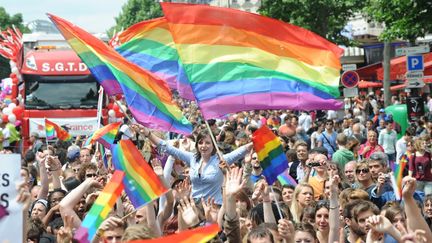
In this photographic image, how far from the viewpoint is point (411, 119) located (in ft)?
64.5

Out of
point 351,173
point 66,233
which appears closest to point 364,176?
point 351,173

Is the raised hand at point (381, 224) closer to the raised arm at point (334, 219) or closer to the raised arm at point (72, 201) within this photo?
the raised arm at point (334, 219)

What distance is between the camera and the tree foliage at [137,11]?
127m

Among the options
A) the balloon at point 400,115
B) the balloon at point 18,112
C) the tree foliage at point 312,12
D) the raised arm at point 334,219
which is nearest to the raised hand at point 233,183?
the raised arm at point 334,219

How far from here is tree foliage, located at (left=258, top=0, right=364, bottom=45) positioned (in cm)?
4344

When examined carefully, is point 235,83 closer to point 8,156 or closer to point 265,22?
point 265,22

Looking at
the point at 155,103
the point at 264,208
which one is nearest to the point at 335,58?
the point at 155,103

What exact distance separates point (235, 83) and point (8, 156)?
420cm

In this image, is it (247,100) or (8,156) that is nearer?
(8,156)

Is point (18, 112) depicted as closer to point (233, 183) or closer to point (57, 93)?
point (57, 93)

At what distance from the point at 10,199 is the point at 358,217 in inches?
100

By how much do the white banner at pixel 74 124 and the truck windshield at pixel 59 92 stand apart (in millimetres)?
484

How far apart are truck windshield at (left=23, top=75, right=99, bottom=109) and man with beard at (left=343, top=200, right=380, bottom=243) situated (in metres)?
17.9

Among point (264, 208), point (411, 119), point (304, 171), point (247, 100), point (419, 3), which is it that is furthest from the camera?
point (419, 3)
